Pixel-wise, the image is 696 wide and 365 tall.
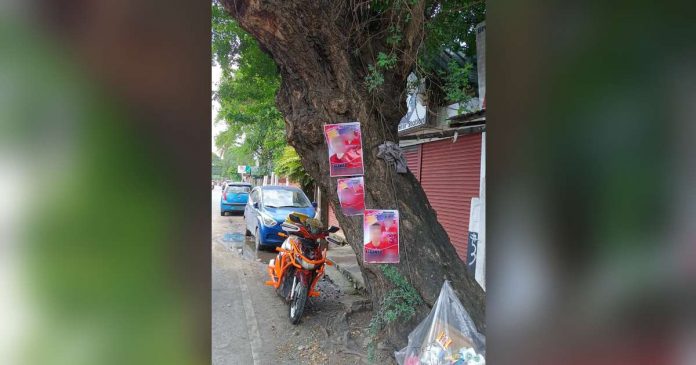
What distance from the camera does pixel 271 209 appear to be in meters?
9.47

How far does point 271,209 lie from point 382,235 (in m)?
6.32

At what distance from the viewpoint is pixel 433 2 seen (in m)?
4.04

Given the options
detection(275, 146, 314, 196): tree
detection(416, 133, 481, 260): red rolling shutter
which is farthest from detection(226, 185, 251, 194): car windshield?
detection(416, 133, 481, 260): red rolling shutter

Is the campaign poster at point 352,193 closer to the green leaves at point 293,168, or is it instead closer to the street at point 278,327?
the street at point 278,327

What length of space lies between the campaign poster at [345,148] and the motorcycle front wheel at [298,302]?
1.84 metres

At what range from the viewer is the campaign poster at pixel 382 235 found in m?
3.52

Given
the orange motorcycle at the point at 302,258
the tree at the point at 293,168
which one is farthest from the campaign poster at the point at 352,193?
the tree at the point at 293,168

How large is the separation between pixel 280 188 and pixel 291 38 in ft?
24.2

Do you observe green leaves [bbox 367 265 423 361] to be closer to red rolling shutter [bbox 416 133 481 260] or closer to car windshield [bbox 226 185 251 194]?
red rolling shutter [bbox 416 133 481 260]

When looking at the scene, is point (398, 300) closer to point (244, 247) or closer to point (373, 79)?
point (373, 79)
